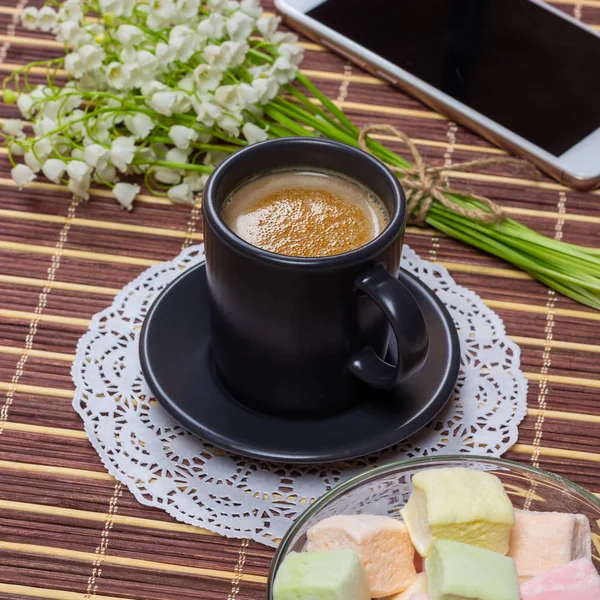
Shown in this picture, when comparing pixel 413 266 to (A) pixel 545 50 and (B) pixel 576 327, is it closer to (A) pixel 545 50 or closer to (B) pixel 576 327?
(B) pixel 576 327

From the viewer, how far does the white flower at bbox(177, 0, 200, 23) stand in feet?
4.22

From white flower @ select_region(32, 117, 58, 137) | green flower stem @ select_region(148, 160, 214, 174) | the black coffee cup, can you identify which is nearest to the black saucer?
the black coffee cup

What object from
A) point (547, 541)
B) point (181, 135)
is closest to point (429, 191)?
point (181, 135)

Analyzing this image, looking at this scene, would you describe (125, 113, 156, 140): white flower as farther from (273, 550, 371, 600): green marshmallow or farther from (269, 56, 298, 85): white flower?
(273, 550, 371, 600): green marshmallow

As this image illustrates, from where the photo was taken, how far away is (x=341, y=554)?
723 mm

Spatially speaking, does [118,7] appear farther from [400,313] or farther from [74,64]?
[400,313]

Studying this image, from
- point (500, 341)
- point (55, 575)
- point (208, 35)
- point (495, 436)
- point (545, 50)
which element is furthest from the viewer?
point (545, 50)

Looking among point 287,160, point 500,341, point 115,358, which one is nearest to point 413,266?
point 500,341

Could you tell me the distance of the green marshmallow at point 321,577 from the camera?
0.69m

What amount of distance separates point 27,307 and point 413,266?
49cm

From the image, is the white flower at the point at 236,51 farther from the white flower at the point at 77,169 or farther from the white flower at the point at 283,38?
the white flower at the point at 77,169

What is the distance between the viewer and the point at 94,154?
3.90 ft

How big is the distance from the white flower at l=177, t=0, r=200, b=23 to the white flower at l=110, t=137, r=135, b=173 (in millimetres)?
213

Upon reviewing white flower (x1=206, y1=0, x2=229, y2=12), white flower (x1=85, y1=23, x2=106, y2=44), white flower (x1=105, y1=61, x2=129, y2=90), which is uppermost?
white flower (x1=206, y1=0, x2=229, y2=12)
